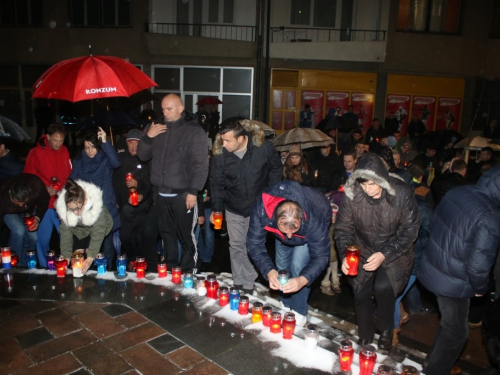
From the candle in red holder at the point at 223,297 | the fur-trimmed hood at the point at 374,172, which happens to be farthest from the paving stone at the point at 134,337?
the fur-trimmed hood at the point at 374,172

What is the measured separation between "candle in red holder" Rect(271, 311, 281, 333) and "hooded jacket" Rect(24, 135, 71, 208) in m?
4.00

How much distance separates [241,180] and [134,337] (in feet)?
6.77

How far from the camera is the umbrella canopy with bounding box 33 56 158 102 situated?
5.35 meters

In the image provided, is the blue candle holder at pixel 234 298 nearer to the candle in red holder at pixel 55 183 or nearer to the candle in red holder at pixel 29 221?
the candle in red holder at pixel 29 221

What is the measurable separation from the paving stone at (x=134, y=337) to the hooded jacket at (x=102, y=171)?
7.06ft

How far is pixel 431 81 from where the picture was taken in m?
20.0

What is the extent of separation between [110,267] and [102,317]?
6.09 ft

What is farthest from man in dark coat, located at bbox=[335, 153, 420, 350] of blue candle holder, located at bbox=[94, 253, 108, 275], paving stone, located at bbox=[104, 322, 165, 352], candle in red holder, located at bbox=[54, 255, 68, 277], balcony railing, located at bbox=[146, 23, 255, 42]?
balcony railing, located at bbox=[146, 23, 255, 42]

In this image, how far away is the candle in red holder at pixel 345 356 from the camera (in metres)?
3.43

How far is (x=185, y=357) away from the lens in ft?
12.0

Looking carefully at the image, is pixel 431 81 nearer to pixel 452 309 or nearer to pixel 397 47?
pixel 397 47

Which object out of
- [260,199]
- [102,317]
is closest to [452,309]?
[260,199]

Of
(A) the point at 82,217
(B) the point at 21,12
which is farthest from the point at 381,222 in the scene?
(B) the point at 21,12

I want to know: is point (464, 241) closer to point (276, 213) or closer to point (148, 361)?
point (276, 213)
